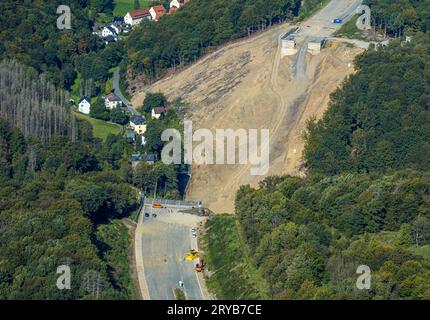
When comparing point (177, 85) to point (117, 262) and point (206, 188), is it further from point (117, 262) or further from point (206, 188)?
point (117, 262)

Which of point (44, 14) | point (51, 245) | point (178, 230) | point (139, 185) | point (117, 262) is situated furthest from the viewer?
point (44, 14)

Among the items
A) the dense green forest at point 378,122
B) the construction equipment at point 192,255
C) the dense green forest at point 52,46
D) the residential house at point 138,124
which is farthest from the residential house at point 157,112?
the construction equipment at point 192,255

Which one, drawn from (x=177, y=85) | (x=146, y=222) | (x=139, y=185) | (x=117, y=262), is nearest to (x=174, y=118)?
(x=177, y=85)

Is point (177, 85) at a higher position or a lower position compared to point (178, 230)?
higher

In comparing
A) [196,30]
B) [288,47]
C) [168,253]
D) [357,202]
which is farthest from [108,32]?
[357,202]

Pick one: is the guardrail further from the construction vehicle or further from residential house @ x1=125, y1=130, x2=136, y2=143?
the construction vehicle

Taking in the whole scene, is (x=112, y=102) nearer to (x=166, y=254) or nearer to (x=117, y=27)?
(x=117, y=27)

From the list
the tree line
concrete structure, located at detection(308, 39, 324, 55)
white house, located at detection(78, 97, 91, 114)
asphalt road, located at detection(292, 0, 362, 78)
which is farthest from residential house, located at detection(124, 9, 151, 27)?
the tree line
